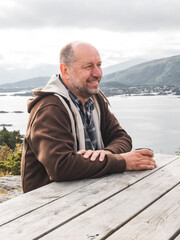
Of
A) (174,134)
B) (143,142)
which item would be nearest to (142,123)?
(174,134)

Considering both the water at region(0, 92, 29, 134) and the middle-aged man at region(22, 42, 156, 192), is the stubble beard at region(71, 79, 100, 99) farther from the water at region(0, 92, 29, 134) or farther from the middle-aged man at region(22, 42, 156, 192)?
the water at region(0, 92, 29, 134)

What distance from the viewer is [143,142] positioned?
46219 millimetres

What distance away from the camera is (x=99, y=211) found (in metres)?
1.48

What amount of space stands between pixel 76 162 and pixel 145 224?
2.54 ft

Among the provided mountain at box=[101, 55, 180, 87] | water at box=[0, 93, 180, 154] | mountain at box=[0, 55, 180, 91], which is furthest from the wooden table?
mountain at box=[101, 55, 180, 87]

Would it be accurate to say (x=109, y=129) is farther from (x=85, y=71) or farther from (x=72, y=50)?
(x=72, y=50)

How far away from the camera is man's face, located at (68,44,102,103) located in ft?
8.21

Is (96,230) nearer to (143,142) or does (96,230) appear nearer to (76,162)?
(76,162)

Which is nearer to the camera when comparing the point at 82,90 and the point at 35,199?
the point at 35,199

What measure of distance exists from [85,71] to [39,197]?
1.22 meters

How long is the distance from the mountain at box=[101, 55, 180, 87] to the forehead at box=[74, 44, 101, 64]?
145843 mm

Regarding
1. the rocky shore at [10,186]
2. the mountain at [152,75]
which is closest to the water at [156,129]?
the rocky shore at [10,186]

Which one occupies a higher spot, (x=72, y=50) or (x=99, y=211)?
(x=72, y=50)

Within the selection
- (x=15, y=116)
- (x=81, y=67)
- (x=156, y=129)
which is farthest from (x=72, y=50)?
(x=15, y=116)
